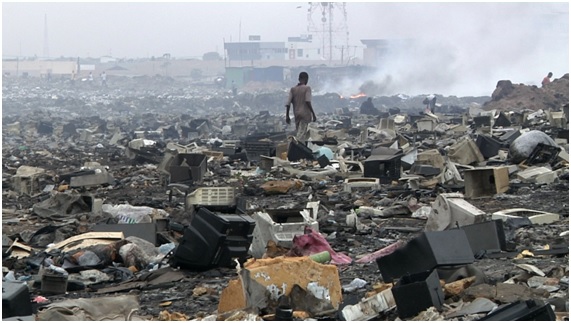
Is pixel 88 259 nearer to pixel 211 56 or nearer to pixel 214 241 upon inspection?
pixel 214 241

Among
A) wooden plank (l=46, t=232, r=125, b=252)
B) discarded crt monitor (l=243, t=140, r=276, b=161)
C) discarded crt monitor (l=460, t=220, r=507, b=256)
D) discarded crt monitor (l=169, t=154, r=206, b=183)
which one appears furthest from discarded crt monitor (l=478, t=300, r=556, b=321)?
discarded crt monitor (l=243, t=140, r=276, b=161)

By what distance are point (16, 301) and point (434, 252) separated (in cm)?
221

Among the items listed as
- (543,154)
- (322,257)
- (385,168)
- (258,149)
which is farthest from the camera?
(258,149)

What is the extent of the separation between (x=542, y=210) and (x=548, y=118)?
1130 centimetres

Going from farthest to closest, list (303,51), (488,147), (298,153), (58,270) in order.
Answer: (303,51)
(298,153)
(488,147)
(58,270)

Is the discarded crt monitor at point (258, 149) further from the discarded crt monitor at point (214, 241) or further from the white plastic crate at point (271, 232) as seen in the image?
the discarded crt monitor at point (214, 241)

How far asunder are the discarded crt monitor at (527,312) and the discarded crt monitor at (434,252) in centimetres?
108

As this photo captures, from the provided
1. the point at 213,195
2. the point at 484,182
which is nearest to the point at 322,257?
the point at 213,195

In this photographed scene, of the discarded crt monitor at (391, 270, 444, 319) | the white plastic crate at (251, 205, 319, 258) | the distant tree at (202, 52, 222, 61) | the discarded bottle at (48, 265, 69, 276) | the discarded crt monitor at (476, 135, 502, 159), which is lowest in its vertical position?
the distant tree at (202, 52, 222, 61)

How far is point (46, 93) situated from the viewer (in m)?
69.8

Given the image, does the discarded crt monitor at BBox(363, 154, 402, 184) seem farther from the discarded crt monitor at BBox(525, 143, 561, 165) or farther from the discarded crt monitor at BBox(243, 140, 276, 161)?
the discarded crt monitor at BBox(243, 140, 276, 161)

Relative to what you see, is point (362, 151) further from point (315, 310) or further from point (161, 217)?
point (315, 310)

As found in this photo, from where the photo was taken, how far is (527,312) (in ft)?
14.7

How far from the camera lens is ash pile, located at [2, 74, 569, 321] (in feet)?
18.2
